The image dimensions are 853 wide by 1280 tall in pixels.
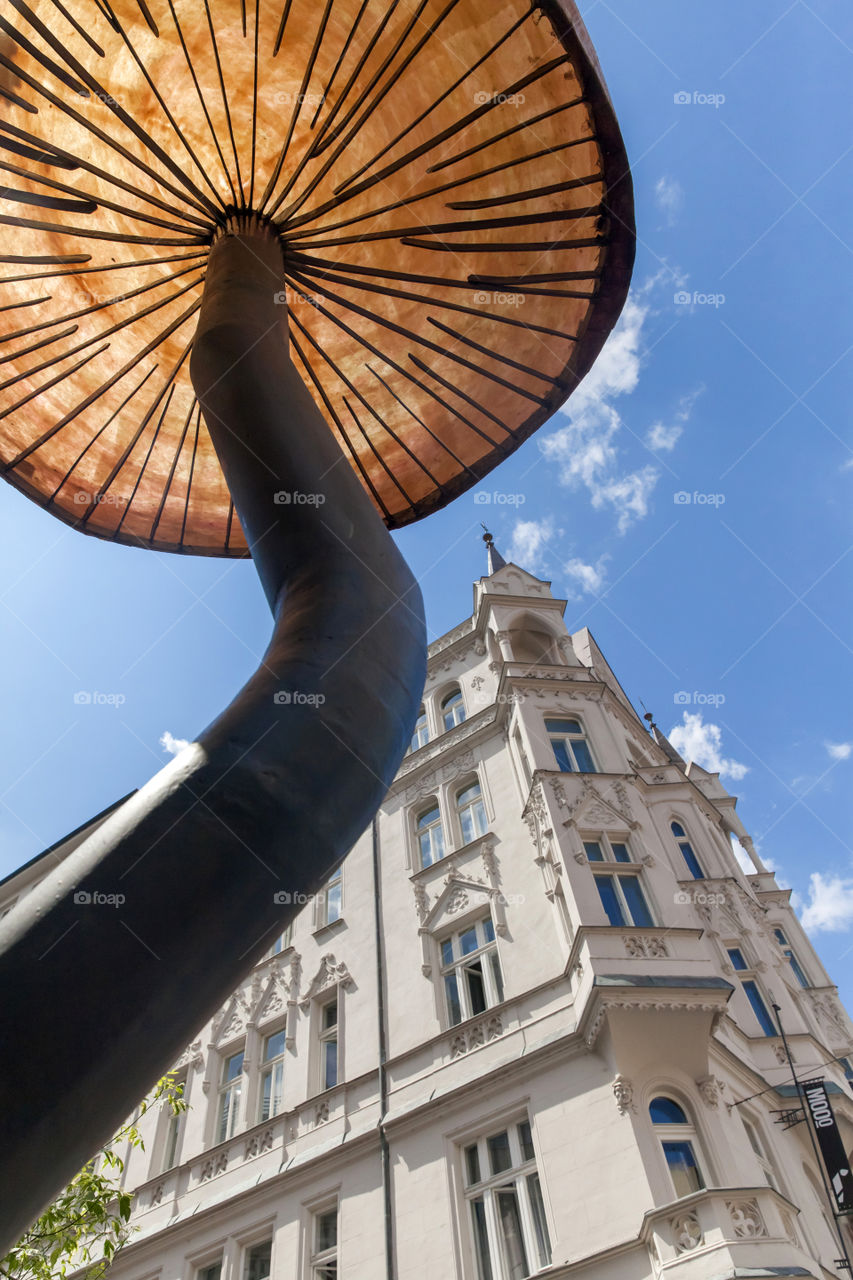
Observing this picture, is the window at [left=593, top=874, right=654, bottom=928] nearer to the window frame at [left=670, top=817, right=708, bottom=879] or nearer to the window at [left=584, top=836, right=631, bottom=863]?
the window at [left=584, top=836, right=631, bottom=863]

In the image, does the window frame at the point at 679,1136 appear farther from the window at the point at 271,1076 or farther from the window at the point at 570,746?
the window at the point at 271,1076

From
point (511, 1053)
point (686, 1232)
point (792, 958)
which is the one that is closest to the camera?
point (686, 1232)

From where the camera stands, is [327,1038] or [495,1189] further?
[327,1038]

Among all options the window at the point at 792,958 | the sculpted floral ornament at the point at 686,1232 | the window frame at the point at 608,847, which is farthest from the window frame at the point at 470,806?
the window at the point at 792,958

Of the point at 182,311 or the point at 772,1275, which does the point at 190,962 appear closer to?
the point at 182,311

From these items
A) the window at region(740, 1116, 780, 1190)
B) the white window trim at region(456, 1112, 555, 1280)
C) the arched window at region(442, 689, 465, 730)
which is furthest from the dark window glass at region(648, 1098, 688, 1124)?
the arched window at region(442, 689, 465, 730)

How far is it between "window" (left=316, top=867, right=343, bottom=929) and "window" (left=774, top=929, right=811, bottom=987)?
50.6 feet

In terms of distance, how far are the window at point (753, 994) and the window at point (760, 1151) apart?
4639 millimetres

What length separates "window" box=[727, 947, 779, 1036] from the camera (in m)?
20.8

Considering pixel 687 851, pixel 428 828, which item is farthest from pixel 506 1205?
pixel 687 851

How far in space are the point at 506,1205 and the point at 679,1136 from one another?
308 centimetres

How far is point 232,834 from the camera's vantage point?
62.9 inches

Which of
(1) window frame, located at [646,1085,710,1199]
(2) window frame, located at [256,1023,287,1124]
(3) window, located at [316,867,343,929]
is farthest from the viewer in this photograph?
(3) window, located at [316,867,343,929]

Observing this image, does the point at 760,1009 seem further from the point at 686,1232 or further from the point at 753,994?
the point at 686,1232
